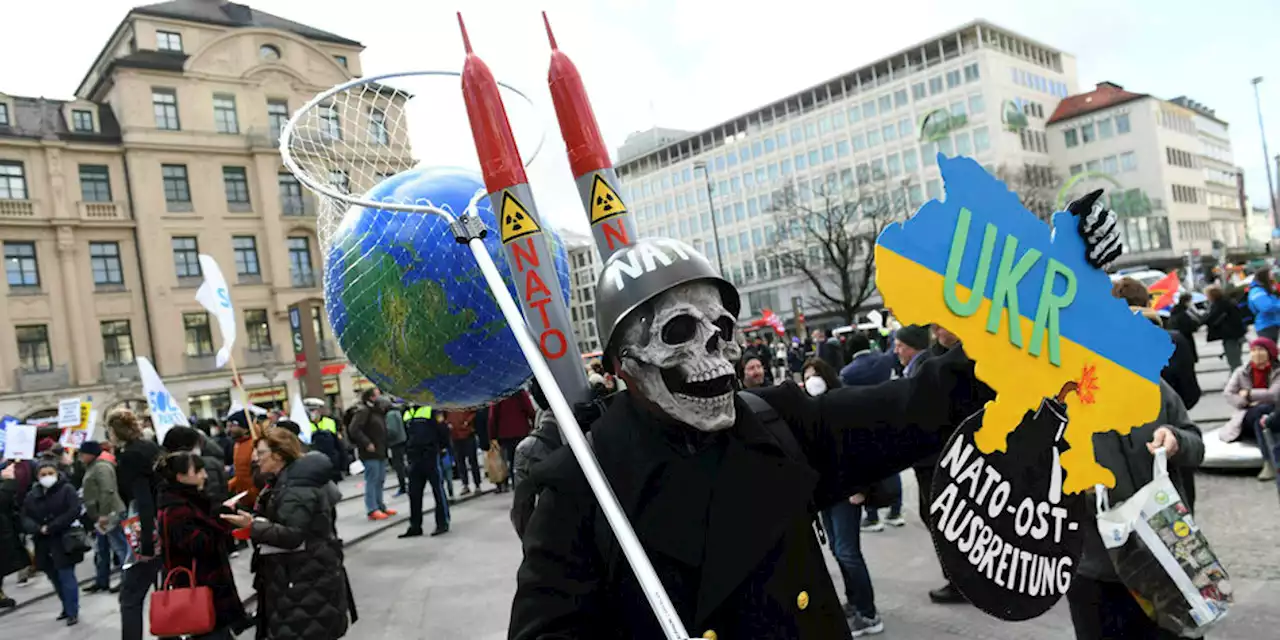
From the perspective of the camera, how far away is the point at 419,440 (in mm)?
9602

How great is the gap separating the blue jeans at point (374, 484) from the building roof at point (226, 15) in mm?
27437

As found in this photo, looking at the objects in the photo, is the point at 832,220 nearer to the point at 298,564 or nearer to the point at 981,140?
the point at 981,140

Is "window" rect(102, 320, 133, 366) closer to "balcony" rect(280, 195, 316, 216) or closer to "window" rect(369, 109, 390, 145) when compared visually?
"balcony" rect(280, 195, 316, 216)

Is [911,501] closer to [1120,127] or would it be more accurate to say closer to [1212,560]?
[1212,560]

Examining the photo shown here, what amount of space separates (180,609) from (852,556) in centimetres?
408

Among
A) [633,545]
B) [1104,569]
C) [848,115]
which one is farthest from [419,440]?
[848,115]

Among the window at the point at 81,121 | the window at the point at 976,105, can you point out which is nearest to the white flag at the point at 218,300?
the window at the point at 81,121

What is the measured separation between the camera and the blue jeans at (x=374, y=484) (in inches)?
443

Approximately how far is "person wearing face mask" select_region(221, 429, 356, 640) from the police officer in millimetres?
4287

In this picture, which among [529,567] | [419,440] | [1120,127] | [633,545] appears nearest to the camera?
[633,545]

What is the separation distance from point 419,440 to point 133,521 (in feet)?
11.3

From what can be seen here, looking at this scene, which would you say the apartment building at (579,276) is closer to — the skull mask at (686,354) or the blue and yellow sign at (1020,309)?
the skull mask at (686,354)

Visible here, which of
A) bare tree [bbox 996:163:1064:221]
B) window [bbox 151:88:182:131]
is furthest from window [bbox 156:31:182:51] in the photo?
bare tree [bbox 996:163:1064:221]

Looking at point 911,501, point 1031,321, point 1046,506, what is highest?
point 1031,321
